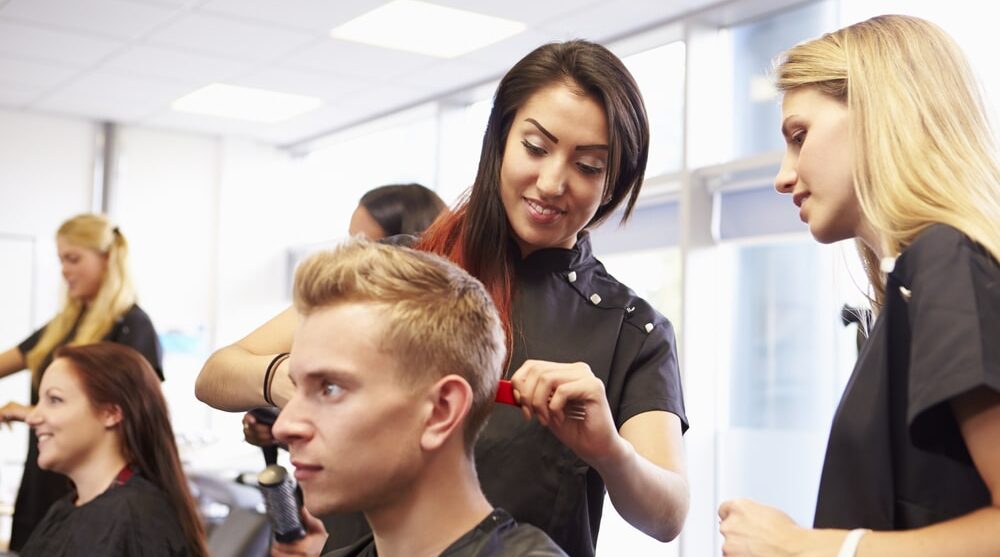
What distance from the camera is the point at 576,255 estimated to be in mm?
1768

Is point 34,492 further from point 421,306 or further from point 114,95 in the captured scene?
point 114,95

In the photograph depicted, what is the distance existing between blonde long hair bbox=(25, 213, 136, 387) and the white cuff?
124 inches

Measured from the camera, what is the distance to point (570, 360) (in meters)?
1.69

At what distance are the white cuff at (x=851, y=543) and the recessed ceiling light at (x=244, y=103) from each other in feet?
20.3

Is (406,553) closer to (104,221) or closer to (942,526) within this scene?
(942,526)

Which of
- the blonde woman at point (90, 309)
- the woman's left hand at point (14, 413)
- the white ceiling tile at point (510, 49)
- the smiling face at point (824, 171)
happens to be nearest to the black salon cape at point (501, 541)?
the smiling face at point (824, 171)

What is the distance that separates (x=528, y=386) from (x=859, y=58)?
1.73 feet

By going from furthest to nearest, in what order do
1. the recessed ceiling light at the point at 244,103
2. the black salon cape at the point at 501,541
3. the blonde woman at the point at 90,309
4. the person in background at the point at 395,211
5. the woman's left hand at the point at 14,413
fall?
the recessed ceiling light at the point at 244,103, the blonde woman at the point at 90,309, the woman's left hand at the point at 14,413, the person in background at the point at 395,211, the black salon cape at the point at 501,541

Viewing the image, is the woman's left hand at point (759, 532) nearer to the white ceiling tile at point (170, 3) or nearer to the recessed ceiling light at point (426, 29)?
the recessed ceiling light at point (426, 29)

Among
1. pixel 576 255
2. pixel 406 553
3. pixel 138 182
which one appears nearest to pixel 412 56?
pixel 138 182

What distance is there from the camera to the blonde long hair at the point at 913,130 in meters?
1.19

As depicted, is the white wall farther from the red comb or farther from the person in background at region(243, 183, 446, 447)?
the red comb

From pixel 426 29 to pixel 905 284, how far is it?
15.2ft

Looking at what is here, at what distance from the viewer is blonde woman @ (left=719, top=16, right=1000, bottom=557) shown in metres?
1.10
